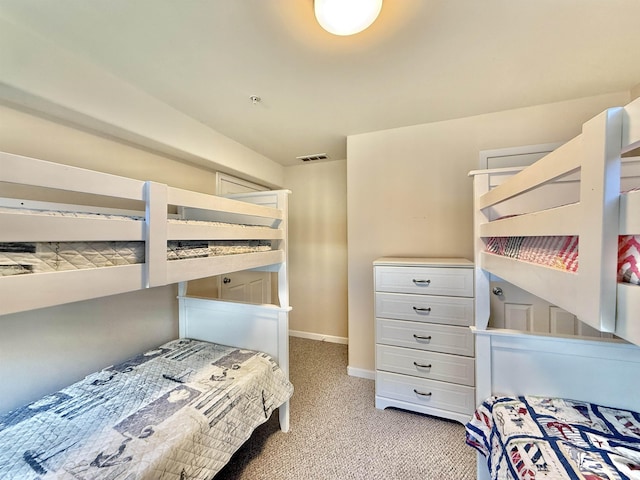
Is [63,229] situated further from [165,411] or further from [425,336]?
[425,336]

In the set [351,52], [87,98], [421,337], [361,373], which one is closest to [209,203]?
[87,98]

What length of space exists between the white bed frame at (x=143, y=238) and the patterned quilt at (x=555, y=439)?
118cm

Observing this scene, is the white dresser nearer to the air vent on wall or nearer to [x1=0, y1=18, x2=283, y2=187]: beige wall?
the air vent on wall

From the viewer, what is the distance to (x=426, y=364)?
5.77ft

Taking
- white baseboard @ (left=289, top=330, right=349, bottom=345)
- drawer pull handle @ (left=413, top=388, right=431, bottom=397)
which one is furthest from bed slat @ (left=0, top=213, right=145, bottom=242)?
white baseboard @ (left=289, top=330, right=349, bottom=345)

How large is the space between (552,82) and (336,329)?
291 cm

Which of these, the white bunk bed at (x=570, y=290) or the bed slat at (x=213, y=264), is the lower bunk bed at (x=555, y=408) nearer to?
the white bunk bed at (x=570, y=290)

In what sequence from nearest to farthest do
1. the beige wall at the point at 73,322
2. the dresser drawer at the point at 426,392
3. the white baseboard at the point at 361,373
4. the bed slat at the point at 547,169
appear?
1. the bed slat at the point at 547,169
2. the beige wall at the point at 73,322
3. the dresser drawer at the point at 426,392
4. the white baseboard at the point at 361,373

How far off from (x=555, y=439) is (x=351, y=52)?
1.88m

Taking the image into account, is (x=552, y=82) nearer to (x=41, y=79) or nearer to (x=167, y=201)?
(x=167, y=201)

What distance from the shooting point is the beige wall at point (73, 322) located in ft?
4.05

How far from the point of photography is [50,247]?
2.49 ft

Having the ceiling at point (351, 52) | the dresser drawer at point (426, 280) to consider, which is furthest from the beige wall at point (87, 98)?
the dresser drawer at point (426, 280)

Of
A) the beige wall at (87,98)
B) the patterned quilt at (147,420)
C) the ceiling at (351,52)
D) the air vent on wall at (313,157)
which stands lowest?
the patterned quilt at (147,420)
